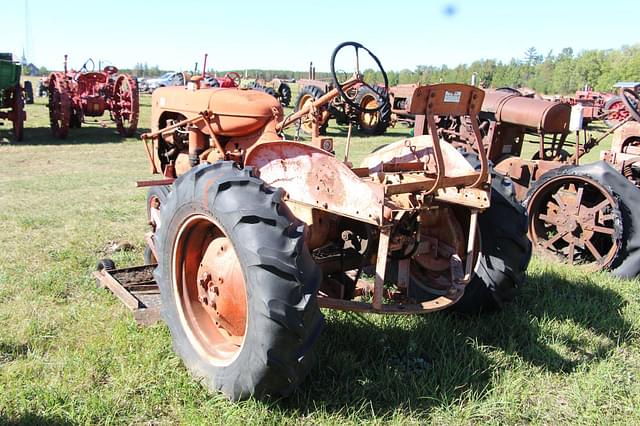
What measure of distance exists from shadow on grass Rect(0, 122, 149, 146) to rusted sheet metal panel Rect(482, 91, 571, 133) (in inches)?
400

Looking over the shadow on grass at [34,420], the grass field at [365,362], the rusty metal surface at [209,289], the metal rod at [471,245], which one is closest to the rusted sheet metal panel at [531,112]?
the grass field at [365,362]

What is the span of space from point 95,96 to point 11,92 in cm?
196

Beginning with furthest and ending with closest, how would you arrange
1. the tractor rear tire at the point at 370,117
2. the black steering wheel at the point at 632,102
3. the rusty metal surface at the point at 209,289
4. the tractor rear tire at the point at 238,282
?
the tractor rear tire at the point at 370,117 → the black steering wheel at the point at 632,102 → the rusty metal surface at the point at 209,289 → the tractor rear tire at the point at 238,282

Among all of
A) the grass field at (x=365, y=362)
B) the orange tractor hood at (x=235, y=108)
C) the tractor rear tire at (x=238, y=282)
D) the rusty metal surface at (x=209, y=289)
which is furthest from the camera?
the orange tractor hood at (x=235, y=108)

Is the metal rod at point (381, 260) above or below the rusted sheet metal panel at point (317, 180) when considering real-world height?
below

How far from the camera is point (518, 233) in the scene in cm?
341

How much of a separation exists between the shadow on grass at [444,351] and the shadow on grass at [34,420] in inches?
40.2

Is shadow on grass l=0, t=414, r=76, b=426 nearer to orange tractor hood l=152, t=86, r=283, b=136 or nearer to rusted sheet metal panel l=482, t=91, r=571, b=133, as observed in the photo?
orange tractor hood l=152, t=86, r=283, b=136

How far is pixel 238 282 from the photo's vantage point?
108 inches

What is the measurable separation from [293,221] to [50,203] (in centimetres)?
566

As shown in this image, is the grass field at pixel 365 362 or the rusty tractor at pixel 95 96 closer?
the grass field at pixel 365 362

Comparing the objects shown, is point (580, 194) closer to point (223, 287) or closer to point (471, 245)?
point (471, 245)

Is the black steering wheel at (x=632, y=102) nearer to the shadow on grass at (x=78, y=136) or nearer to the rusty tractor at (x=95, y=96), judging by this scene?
the rusty tractor at (x=95, y=96)

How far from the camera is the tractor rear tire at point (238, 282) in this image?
7.75 ft
